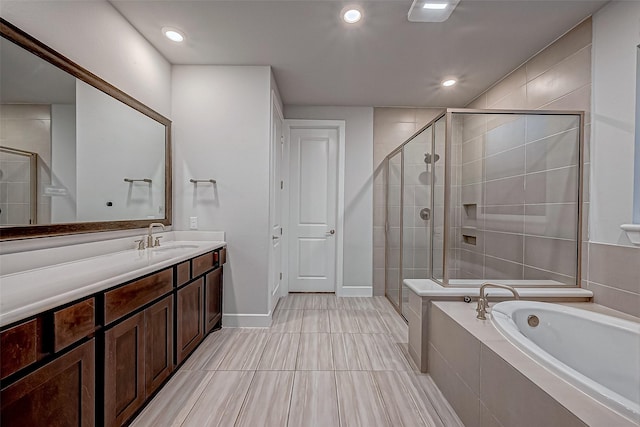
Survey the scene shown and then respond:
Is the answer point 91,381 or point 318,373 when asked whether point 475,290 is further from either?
point 91,381

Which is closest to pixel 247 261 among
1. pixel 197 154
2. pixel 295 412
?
pixel 197 154

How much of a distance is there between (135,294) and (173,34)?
1985 mm

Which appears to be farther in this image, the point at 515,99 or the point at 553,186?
the point at 515,99

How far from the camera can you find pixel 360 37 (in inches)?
89.0

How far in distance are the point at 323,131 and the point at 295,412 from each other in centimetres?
312

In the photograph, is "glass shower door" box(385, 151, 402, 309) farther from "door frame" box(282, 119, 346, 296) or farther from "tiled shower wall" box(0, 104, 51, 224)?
"tiled shower wall" box(0, 104, 51, 224)

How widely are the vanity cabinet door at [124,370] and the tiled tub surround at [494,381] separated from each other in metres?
1.67

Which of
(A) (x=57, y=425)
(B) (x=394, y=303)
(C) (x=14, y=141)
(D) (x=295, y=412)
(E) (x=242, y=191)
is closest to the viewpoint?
(A) (x=57, y=425)

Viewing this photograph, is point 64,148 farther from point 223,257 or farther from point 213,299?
point 213,299

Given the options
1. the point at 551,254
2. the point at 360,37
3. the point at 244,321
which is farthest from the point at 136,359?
the point at 551,254

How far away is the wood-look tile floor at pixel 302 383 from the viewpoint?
1.57m

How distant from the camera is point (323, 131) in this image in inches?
151

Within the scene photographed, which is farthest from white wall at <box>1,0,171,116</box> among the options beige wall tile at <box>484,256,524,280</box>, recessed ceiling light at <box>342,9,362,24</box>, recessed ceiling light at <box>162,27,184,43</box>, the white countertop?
beige wall tile at <box>484,256,524,280</box>

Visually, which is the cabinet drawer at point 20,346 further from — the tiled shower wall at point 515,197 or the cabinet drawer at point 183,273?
the tiled shower wall at point 515,197
